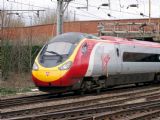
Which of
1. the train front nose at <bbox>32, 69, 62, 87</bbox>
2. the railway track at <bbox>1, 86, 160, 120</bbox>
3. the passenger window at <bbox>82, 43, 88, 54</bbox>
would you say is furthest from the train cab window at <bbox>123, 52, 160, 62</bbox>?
the railway track at <bbox>1, 86, 160, 120</bbox>

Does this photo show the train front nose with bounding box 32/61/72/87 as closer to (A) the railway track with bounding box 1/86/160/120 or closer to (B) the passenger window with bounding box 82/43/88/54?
(B) the passenger window with bounding box 82/43/88/54

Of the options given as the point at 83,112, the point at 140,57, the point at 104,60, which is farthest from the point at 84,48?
the point at 83,112

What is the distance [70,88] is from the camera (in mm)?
16672

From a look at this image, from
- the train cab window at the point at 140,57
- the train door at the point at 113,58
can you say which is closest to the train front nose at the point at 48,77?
the train door at the point at 113,58

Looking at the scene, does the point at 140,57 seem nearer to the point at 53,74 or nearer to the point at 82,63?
the point at 82,63

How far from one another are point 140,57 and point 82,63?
19.2 ft

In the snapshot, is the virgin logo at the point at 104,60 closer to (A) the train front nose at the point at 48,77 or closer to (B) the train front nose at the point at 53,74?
(B) the train front nose at the point at 53,74

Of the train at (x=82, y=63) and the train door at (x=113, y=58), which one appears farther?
the train door at (x=113, y=58)

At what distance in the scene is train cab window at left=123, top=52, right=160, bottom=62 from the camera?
67.2 ft

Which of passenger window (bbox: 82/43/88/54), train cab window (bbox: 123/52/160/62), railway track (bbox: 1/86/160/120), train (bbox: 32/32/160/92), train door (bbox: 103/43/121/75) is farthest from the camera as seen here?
train cab window (bbox: 123/52/160/62)

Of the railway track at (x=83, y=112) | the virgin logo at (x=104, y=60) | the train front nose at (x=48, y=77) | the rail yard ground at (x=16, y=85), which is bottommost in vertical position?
the rail yard ground at (x=16, y=85)

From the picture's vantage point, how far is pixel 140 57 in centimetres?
2192

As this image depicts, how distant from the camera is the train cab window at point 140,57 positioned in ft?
67.2

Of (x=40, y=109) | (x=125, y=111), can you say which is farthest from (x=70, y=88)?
(x=125, y=111)
